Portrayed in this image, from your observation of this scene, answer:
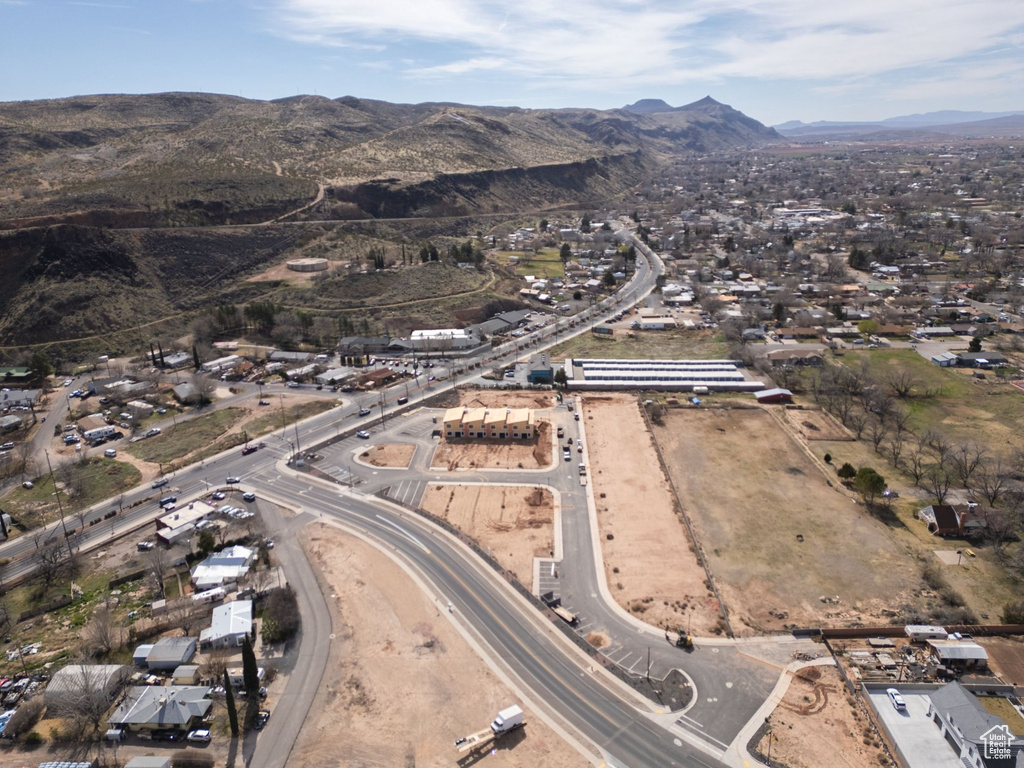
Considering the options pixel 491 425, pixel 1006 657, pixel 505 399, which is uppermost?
pixel 491 425

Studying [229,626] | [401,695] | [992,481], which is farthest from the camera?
[992,481]

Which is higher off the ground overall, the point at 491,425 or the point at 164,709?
the point at 491,425

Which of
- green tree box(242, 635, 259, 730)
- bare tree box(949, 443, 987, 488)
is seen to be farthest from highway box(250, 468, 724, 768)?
bare tree box(949, 443, 987, 488)

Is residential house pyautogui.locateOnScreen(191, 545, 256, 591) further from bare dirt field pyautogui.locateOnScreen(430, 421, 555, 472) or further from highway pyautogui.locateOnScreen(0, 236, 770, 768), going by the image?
bare dirt field pyautogui.locateOnScreen(430, 421, 555, 472)

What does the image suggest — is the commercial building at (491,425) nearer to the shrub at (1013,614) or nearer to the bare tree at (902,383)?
the shrub at (1013,614)

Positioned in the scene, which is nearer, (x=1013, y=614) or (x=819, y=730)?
(x=819, y=730)

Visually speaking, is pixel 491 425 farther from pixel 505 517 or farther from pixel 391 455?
pixel 505 517

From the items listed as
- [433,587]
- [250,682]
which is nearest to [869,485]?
[433,587]

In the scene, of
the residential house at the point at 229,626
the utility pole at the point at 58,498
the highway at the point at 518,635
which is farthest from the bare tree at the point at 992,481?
the utility pole at the point at 58,498
